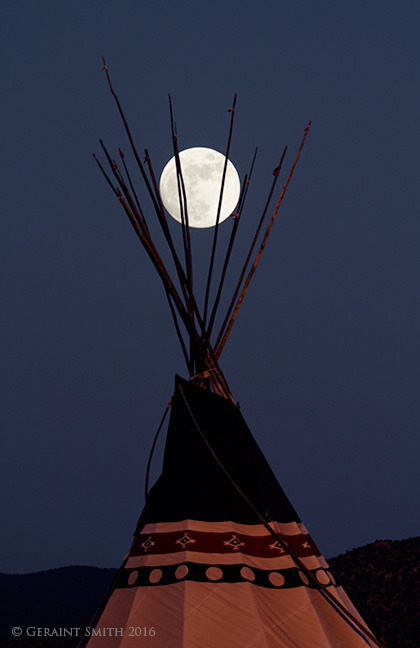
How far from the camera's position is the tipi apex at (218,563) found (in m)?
2.92

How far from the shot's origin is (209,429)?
372cm

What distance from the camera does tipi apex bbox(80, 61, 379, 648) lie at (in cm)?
292

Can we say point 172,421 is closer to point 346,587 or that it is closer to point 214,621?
point 214,621

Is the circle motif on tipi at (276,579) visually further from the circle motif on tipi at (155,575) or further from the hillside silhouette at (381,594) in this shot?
the hillside silhouette at (381,594)

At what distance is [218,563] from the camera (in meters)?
3.14

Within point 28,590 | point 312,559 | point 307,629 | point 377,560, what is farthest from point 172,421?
point 28,590

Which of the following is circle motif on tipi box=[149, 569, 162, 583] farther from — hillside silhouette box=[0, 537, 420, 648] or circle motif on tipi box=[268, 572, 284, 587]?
hillside silhouette box=[0, 537, 420, 648]

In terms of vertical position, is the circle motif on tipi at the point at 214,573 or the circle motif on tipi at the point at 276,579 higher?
the circle motif on tipi at the point at 214,573

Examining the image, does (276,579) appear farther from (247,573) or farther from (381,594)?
(381,594)

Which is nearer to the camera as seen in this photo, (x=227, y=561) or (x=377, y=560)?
(x=227, y=561)

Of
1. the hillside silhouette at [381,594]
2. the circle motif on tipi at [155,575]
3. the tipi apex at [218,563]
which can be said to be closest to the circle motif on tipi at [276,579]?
the tipi apex at [218,563]

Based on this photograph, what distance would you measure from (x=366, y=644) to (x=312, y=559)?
0.51 m

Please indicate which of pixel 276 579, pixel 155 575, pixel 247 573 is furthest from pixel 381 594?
pixel 155 575

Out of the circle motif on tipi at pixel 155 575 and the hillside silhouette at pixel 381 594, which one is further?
the hillside silhouette at pixel 381 594
